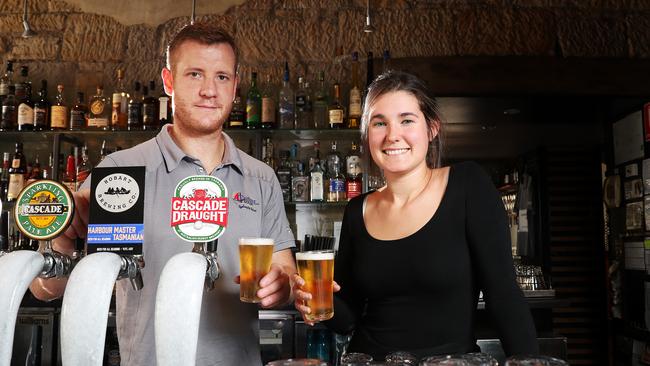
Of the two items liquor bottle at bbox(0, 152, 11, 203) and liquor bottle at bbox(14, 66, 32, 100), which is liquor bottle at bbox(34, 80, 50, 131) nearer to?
liquor bottle at bbox(14, 66, 32, 100)

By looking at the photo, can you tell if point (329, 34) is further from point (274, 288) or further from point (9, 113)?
point (274, 288)

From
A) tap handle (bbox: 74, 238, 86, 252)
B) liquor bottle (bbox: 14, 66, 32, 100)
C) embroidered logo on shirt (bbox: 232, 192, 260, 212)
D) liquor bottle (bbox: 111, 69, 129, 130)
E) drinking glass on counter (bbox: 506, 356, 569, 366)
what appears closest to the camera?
drinking glass on counter (bbox: 506, 356, 569, 366)

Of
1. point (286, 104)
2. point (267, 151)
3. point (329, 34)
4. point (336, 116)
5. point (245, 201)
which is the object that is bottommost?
point (245, 201)

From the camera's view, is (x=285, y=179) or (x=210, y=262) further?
(x=285, y=179)

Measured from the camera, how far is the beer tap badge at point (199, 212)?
865 millimetres

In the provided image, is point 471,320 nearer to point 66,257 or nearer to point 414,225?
point 414,225

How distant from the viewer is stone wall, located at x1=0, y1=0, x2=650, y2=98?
3.73 meters

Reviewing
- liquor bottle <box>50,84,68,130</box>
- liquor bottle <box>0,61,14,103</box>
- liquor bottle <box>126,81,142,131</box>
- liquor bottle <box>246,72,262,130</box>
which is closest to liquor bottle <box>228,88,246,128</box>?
liquor bottle <box>246,72,262,130</box>

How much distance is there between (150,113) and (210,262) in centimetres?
296

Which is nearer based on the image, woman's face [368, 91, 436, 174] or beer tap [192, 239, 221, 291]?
beer tap [192, 239, 221, 291]

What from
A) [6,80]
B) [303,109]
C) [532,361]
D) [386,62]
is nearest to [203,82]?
[532,361]

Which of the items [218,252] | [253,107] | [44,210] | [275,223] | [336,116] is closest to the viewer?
[44,210]

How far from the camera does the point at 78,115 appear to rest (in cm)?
355

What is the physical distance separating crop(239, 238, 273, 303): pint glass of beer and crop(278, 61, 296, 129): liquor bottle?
2.50 meters
